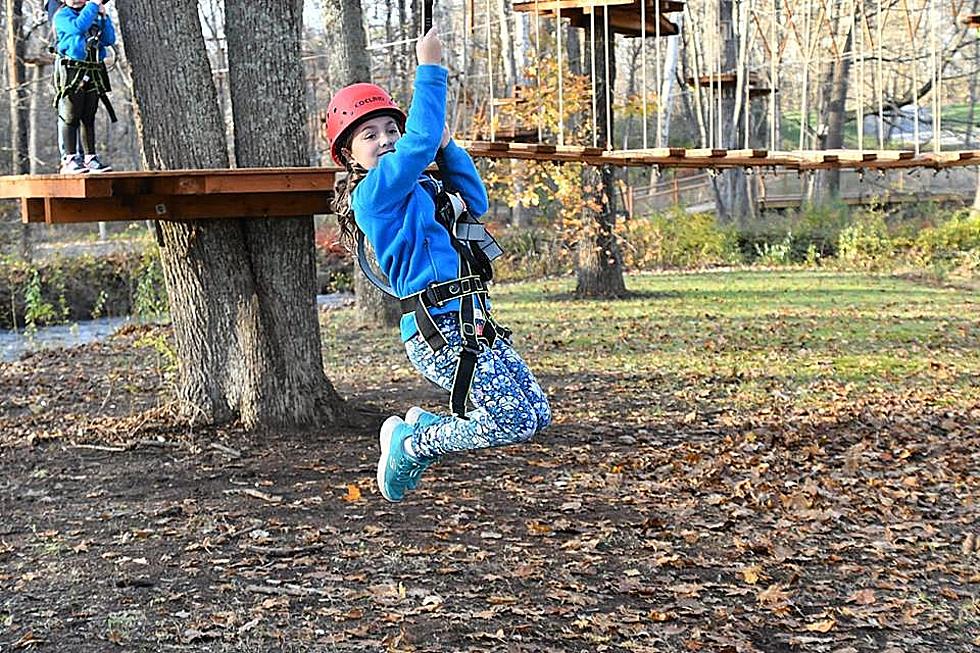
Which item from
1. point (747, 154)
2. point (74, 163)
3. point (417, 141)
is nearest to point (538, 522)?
point (747, 154)

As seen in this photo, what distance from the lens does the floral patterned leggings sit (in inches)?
157

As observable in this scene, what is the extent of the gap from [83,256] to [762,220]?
45.2 feet

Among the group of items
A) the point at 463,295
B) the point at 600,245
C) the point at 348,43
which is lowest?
the point at 600,245

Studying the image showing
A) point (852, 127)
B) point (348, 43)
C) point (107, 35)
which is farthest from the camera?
point (852, 127)

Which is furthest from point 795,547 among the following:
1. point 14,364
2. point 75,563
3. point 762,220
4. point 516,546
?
point 762,220

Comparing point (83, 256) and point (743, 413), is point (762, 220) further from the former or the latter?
point (743, 413)

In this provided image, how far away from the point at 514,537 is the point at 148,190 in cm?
262

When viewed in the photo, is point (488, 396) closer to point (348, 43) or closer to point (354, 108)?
point (354, 108)

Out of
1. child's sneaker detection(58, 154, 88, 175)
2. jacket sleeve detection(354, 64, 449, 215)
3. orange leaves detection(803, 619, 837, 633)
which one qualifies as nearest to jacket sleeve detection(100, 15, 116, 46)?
child's sneaker detection(58, 154, 88, 175)

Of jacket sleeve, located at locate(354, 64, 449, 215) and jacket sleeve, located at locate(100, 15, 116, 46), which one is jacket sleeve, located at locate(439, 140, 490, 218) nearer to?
jacket sleeve, located at locate(354, 64, 449, 215)

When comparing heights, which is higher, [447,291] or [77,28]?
[77,28]

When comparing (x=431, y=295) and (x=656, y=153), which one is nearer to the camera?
(x=431, y=295)

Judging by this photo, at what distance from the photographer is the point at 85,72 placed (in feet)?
24.6

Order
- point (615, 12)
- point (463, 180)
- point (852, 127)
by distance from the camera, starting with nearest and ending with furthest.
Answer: point (463, 180)
point (615, 12)
point (852, 127)
